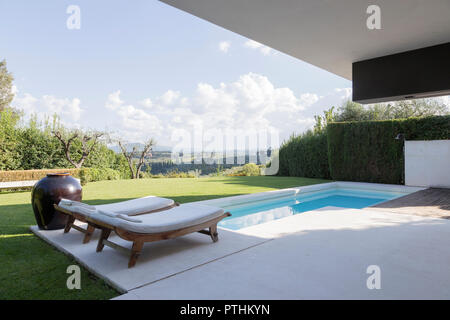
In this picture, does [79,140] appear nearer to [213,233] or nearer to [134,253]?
[213,233]

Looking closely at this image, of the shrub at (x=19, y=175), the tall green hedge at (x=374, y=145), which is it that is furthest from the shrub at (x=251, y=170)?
the shrub at (x=19, y=175)

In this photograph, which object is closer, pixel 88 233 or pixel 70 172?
pixel 88 233

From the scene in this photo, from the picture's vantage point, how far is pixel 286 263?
2.97 meters

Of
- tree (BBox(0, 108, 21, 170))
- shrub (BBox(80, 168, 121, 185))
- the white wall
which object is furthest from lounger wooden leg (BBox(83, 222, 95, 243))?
the white wall

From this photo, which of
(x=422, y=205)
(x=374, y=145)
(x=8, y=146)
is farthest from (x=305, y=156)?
(x=8, y=146)

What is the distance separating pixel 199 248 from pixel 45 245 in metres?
2.00

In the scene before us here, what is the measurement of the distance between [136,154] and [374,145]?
12.8 meters

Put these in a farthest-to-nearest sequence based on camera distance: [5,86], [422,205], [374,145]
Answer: [5,86] → [374,145] → [422,205]

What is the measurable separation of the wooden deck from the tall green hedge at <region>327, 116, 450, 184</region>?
3064mm

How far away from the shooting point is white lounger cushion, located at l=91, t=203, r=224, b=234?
2951 mm

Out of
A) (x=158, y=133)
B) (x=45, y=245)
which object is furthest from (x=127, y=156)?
(x=45, y=245)

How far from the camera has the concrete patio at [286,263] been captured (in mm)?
2363

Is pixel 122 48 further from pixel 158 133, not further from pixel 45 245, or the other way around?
pixel 45 245

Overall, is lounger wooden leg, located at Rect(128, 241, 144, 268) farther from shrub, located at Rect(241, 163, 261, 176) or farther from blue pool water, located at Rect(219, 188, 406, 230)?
shrub, located at Rect(241, 163, 261, 176)
